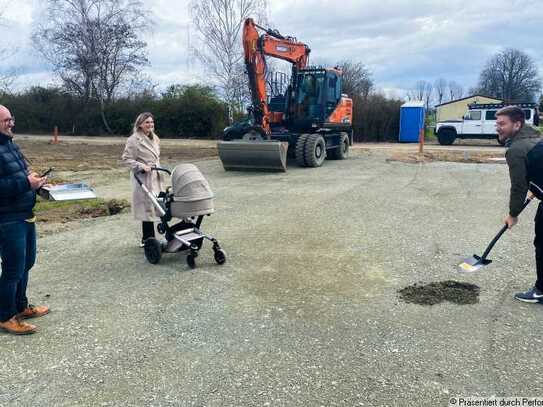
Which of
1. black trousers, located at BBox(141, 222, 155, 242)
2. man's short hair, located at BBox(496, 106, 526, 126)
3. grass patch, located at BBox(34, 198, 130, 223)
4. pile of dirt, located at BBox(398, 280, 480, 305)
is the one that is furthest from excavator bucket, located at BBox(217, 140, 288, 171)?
man's short hair, located at BBox(496, 106, 526, 126)

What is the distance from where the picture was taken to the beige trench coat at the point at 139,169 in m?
5.80

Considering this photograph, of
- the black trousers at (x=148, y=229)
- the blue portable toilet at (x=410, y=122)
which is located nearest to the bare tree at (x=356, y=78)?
the blue portable toilet at (x=410, y=122)

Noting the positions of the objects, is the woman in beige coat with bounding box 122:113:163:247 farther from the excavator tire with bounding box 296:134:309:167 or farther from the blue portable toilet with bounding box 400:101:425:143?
the blue portable toilet with bounding box 400:101:425:143

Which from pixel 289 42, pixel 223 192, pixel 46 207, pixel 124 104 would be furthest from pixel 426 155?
pixel 124 104

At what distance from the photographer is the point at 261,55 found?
49.5ft

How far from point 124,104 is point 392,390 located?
35282 mm

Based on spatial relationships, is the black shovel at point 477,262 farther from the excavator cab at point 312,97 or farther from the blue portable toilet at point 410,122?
the blue portable toilet at point 410,122

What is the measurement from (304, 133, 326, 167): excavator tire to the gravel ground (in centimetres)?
709

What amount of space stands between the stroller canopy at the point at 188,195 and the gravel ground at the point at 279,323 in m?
0.74

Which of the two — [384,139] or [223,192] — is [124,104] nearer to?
[384,139]

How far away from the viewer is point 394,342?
394 centimetres

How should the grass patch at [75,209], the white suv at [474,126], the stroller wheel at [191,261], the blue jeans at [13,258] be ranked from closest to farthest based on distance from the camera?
the blue jeans at [13,258] < the stroller wheel at [191,261] < the grass patch at [75,209] < the white suv at [474,126]

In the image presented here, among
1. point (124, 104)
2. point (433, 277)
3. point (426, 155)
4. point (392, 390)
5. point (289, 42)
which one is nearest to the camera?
point (392, 390)

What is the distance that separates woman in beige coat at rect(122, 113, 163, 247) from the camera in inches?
228
